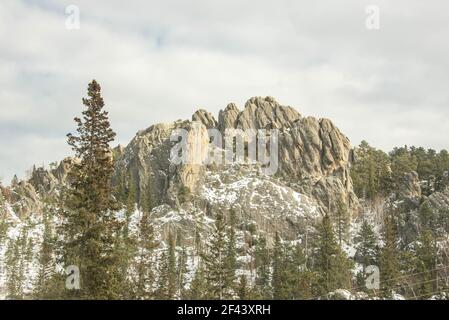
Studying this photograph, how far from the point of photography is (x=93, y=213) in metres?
30.6

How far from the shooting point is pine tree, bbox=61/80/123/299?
30.1 meters

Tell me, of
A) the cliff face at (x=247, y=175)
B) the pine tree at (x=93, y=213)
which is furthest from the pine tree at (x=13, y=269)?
the pine tree at (x=93, y=213)

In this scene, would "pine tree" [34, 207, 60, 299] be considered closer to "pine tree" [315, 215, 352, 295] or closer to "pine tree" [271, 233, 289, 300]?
"pine tree" [271, 233, 289, 300]

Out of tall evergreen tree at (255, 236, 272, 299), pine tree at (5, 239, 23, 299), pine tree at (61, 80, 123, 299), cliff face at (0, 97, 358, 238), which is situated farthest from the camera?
cliff face at (0, 97, 358, 238)

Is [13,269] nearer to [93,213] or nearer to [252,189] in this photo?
[252,189]

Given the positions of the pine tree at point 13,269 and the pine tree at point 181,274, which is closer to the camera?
the pine tree at point 181,274

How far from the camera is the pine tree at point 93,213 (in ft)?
98.7

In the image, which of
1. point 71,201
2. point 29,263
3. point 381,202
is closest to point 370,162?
point 381,202

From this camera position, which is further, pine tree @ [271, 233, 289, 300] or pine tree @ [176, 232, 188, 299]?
pine tree @ [176, 232, 188, 299]

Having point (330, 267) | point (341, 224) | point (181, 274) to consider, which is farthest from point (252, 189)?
point (330, 267)

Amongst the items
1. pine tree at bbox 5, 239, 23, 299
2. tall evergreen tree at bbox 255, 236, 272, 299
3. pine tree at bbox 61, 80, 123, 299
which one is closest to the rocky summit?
pine tree at bbox 5, 239, 23, 299

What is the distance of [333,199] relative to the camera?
439 feet

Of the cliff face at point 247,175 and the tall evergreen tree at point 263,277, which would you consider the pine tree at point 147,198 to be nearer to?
the cliff face at point 247,175

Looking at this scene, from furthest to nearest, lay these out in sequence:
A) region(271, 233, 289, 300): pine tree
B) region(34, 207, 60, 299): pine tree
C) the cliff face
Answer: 1. the cliff face
2. region(271, 233, 289, 300): pine tree
3. region(34, 207, 60, 299): pine tree
